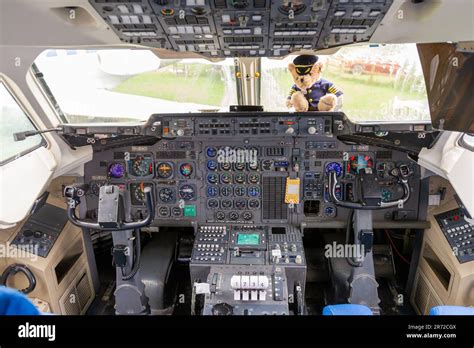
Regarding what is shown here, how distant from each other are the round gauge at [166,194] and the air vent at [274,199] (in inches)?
35.2

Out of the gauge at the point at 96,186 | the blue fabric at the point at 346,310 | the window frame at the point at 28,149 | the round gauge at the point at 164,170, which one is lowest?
the blue fabric at the point at 346,310

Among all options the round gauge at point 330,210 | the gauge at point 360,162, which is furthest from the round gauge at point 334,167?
the round gauge at point 330,210

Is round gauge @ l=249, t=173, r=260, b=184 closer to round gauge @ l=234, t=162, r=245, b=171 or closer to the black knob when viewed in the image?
round gauge @ l=234, t=162, r=245, b=171

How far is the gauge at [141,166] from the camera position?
11.1 ft

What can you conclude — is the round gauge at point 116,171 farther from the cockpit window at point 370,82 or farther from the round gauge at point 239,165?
the cockpit window at point 370,82

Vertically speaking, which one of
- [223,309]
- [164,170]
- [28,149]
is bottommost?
[223,309]

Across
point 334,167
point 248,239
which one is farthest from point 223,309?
point 334,167

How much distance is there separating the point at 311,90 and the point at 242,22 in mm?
2105

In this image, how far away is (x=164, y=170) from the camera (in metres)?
3.42

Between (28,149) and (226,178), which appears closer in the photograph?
(28,149)

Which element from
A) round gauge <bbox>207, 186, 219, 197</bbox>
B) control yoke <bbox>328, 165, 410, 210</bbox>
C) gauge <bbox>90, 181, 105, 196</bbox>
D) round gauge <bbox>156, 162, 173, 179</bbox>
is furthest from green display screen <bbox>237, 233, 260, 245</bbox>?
gauge <bbox>90, 181, 105, 196</bbox>

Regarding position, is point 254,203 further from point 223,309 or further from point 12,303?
point 12,303
